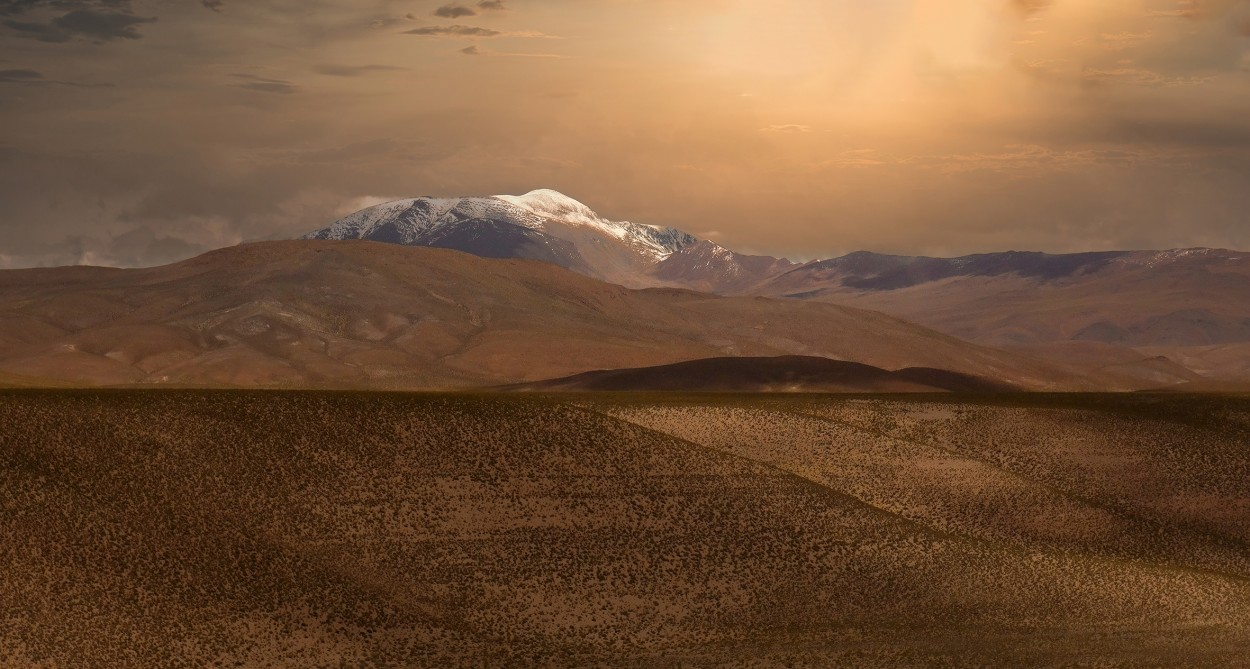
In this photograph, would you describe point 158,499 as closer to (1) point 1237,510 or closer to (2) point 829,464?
(2) point 829,464

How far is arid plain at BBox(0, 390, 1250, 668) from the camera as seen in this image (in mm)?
67125

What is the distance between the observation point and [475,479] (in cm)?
8262

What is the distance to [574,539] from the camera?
78.5m

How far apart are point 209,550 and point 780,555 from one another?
32831 mm

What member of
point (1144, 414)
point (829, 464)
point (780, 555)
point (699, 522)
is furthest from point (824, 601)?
point (1144, 414)

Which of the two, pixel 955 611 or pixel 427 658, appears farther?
pixel 955 611

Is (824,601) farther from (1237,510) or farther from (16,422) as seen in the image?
(16,422)

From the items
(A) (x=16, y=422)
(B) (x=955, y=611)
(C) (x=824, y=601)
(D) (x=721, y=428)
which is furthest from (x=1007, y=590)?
(A) (x=16, y=422)

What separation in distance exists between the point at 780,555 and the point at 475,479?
1941 centimetres

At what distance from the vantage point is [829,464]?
94.9m

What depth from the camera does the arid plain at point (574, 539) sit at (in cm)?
6712

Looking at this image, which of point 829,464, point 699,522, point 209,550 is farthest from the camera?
Answer: point 829,464

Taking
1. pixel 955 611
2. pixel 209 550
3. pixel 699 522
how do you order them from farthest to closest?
pixel 699 522 < pixel 955 611 < pixel 209 550

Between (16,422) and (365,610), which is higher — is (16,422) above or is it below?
above
